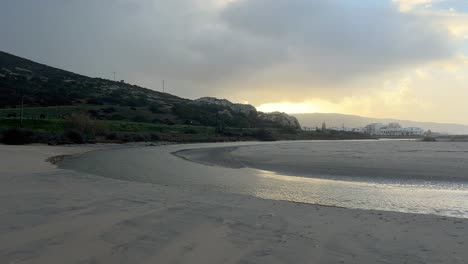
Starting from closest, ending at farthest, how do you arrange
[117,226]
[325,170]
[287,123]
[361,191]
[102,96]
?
[117,226] < [361,191] < [325,170] < [102,96] < [287,123]

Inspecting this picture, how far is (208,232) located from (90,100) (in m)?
117

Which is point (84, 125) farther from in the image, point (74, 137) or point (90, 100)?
point (90, 100)

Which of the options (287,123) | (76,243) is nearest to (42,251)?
(76,243)

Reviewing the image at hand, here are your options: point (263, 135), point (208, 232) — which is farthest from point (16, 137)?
point (263, 135)

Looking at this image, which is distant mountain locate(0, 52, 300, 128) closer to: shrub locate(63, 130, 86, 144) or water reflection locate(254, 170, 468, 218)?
shrub locate(63, 130, 86, 144)

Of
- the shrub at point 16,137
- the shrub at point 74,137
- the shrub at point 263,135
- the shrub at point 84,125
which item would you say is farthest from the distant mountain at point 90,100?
the shrub at point 16,137

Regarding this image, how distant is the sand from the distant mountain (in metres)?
78.1

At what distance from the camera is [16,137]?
4934 centimetres

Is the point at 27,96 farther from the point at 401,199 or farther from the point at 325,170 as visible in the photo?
the point at 401,199

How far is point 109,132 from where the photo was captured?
232 feet

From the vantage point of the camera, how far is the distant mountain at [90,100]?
102188mm

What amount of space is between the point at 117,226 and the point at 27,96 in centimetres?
11068

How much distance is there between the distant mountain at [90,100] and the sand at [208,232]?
78052mm

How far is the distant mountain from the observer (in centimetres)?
10219
